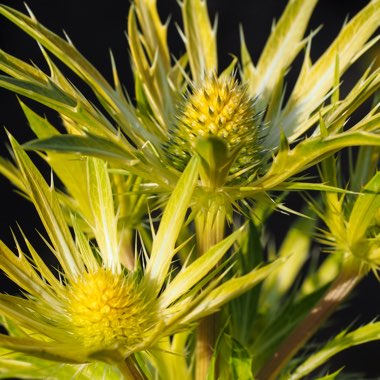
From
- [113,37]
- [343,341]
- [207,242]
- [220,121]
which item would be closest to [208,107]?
[220,121]

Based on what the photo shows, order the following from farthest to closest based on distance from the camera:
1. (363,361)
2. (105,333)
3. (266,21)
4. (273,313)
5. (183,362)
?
(266,21)
(363,361)
(273,313)
(183,362)
(105,333)

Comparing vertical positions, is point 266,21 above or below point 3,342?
above

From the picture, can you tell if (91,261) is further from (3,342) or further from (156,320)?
(3,342)

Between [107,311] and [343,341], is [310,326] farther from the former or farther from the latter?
[107,311]

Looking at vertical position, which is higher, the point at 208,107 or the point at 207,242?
the point at 208,107

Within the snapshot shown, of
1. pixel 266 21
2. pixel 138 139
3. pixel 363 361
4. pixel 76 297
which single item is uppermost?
pixel 266 21

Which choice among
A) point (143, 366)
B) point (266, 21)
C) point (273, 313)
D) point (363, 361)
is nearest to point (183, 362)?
point (143, 366)

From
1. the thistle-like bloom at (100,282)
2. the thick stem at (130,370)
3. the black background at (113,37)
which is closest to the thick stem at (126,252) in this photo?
the thistle-like bloom at (100,282)
